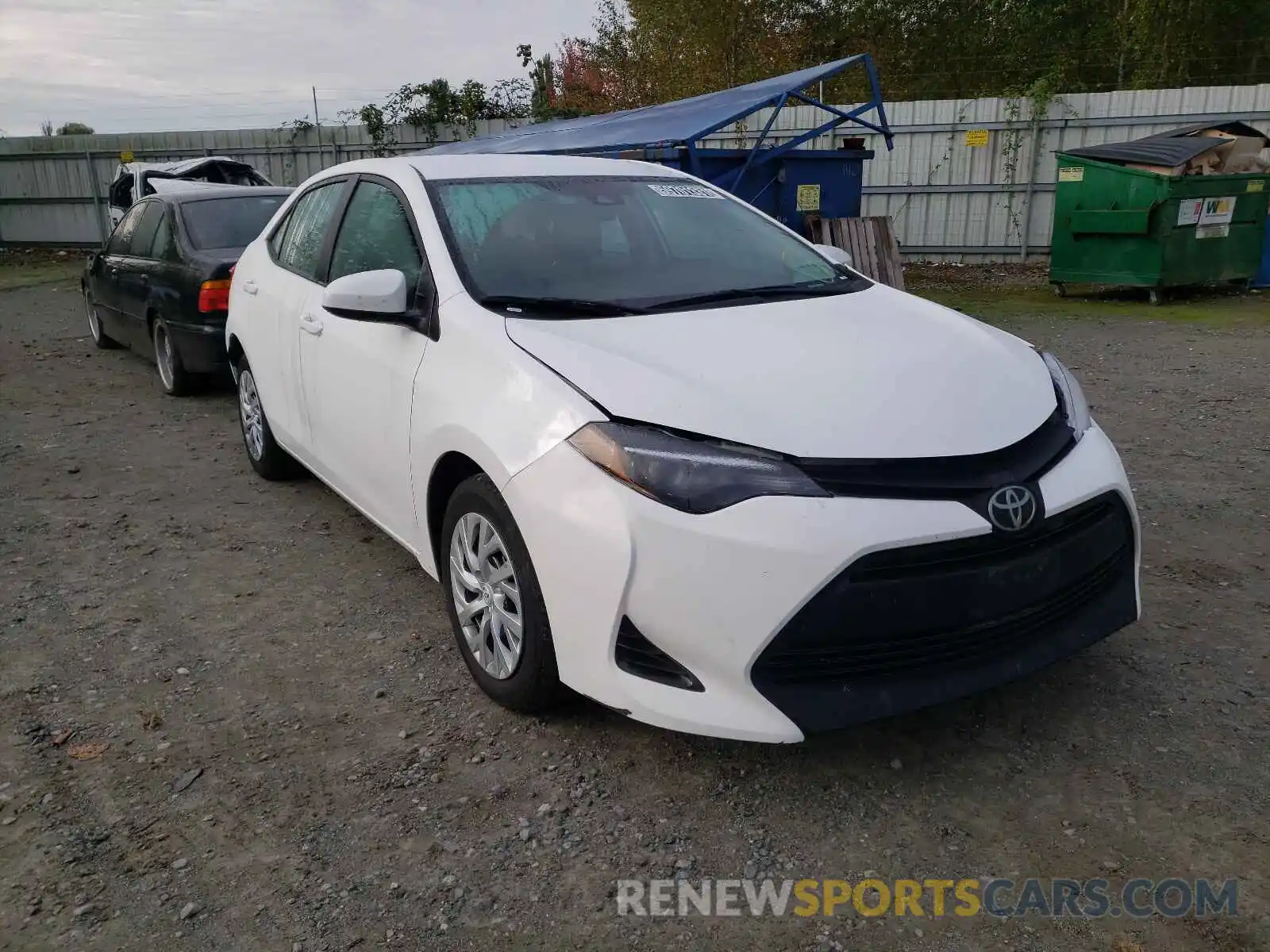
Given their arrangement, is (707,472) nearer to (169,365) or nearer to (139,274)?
(169,365)

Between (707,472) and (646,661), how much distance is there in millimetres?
482

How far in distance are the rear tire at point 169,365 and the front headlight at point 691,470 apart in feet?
18.3

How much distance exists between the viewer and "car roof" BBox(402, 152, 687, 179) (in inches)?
147

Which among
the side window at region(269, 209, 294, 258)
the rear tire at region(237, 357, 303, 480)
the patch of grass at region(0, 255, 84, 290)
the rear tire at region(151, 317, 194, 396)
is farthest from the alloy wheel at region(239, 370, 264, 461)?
the patch of grass at region(0, 255, 84, 290)

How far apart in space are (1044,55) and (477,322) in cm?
2477

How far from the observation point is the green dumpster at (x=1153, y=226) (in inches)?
425

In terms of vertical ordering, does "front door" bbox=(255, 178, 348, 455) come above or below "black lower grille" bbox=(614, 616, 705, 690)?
above

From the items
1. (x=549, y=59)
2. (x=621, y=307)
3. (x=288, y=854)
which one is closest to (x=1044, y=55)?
(x=549, y=59)

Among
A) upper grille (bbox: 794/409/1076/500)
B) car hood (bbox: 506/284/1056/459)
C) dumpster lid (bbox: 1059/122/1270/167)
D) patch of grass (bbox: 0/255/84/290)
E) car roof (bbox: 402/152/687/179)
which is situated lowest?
patch of grass (bbox: 0/255/84/290)

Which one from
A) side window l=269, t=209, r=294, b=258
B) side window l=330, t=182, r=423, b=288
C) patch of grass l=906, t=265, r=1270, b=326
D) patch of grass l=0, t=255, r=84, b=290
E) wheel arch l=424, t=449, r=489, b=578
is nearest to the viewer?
wheel arch l=424, t=449, r=489, b=578

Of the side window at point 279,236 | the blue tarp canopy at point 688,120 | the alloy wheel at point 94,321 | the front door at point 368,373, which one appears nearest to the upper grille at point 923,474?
the front door at point 368,373

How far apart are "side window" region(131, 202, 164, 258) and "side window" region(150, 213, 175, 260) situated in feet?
0.13

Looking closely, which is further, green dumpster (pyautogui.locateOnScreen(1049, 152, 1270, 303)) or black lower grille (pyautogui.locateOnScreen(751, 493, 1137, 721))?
green dumpster (pyautogui.locateOnScreen(1049, 152, 1270, 303))

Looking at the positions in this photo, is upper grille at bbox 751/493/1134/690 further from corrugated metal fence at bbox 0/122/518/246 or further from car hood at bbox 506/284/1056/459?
corrugated metal fence at bbox 0/122/518/246
